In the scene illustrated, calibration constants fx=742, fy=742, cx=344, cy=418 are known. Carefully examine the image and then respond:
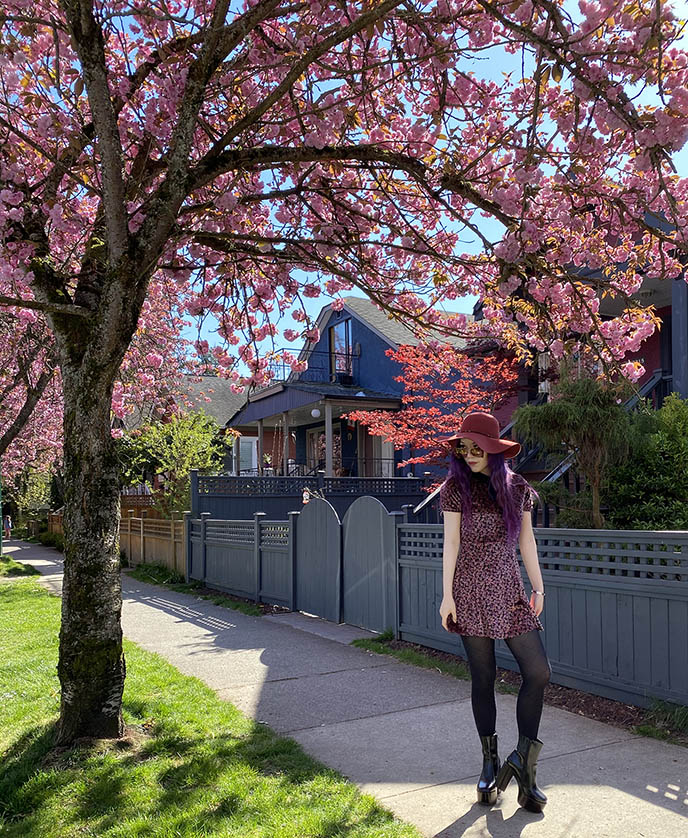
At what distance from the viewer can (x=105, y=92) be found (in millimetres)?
4859

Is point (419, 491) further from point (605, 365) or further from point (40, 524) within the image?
point (40, 524)

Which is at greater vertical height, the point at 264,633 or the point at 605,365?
the point at 605,365

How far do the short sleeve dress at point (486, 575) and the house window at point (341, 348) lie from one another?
19297 millimetres

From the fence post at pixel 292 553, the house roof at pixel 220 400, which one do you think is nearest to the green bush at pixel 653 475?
the fence post at pixel 292 553

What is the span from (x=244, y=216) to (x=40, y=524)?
30.1 metres

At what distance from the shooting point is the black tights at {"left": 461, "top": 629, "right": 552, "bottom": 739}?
3631 millimetres

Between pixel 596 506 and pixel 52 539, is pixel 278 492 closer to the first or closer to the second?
pixel 596 506

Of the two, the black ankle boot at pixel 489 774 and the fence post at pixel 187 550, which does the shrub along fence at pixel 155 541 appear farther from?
the black ankle boot at pixel 489 774

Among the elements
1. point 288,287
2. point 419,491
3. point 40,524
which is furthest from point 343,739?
point 40,524

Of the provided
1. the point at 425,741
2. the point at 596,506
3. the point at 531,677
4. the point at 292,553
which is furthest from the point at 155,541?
the point at 531,677

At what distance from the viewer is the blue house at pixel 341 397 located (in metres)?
20.2

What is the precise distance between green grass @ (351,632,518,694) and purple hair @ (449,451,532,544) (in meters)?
2.51

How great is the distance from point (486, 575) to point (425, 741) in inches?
63.7

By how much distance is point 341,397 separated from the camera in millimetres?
19328
